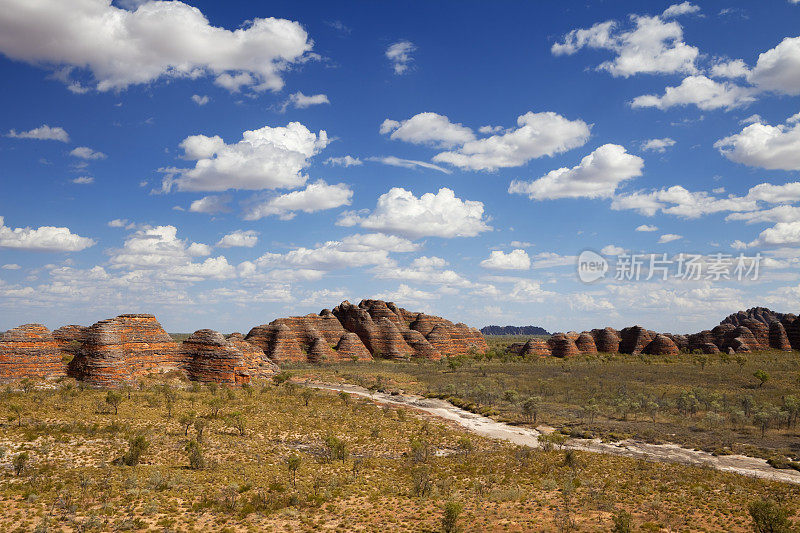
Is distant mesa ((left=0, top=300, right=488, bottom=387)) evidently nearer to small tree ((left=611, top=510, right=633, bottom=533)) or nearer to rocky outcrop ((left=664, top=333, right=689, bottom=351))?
small tree ((left=611, top=510, right=633, bottom=533))

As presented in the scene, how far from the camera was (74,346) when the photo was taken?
4450 cm

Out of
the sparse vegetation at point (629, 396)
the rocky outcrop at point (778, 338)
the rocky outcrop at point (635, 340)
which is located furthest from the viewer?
the rocky outcrop at point (635, 340)

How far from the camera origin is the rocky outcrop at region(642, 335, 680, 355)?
98.4 meters

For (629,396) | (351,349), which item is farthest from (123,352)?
(629,396)

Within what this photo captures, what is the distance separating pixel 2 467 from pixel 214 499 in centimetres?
1057

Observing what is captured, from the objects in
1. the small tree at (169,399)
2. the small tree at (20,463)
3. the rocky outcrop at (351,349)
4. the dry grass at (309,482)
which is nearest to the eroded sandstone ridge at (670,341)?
the rocky outcrop at (351,349)

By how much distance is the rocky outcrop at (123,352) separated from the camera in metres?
37.5

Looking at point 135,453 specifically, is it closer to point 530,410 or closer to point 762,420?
point 530,410

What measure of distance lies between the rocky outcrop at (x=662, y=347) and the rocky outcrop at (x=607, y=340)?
7.16m

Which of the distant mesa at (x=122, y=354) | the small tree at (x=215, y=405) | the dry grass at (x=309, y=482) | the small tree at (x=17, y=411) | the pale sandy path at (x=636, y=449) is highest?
the distant mesa at (x=122, y=354)

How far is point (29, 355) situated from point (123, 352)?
22.7 feet

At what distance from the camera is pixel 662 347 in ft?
326

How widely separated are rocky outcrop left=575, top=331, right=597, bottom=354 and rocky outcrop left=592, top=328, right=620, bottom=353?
6.03 metres

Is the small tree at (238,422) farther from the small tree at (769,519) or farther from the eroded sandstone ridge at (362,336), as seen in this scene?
the eroded sandstone ridge at (362,336)
